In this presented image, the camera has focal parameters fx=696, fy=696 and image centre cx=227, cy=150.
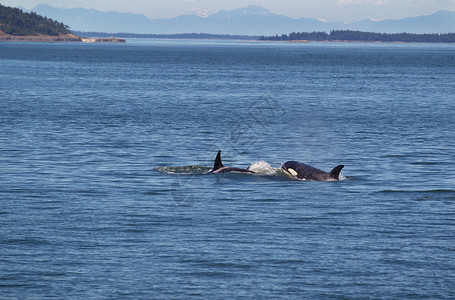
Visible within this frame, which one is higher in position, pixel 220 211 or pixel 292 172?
pixel 292 172

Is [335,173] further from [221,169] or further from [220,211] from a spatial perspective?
[220,211]

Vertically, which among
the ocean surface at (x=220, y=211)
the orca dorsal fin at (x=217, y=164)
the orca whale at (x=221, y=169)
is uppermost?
the orca dorsal fin at (x=217, y=164)

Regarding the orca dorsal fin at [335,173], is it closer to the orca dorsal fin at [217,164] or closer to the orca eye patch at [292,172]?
the orca eye patch at [292,172]

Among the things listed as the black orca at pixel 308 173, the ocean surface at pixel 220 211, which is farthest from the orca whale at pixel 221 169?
the black orca at pixel 308 173

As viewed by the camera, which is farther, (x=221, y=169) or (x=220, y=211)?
(x=221, y=169)

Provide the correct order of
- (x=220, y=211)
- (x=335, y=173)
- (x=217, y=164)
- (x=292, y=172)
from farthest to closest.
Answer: (x=217, y=164)
(x=292, y=172)
(x=335, y=173)
(x=220, y=211)

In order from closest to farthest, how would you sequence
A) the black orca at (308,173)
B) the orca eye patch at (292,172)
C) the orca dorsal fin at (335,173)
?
the orca dorsal fin at (335,173) → the black orca at (308,173) → the orca eye patch at (292,172)

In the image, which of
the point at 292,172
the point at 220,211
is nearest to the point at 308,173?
the point at 292,172

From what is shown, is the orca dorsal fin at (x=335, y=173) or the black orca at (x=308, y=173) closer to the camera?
the orca dorsal fin at (x=335, y=173)

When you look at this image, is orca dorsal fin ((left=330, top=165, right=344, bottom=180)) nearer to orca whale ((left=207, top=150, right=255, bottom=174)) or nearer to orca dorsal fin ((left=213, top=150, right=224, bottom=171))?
orca whale ((left=207, top=150, right=255, bottom=174))

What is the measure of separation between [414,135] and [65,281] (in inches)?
1242

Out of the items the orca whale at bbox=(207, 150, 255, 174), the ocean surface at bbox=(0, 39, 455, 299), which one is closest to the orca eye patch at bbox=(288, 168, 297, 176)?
the ocean surface at bbox=(0, 39, 455, 299)

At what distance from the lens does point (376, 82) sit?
10462cm

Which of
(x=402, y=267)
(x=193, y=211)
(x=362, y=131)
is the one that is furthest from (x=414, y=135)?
(x=402, y=267)
